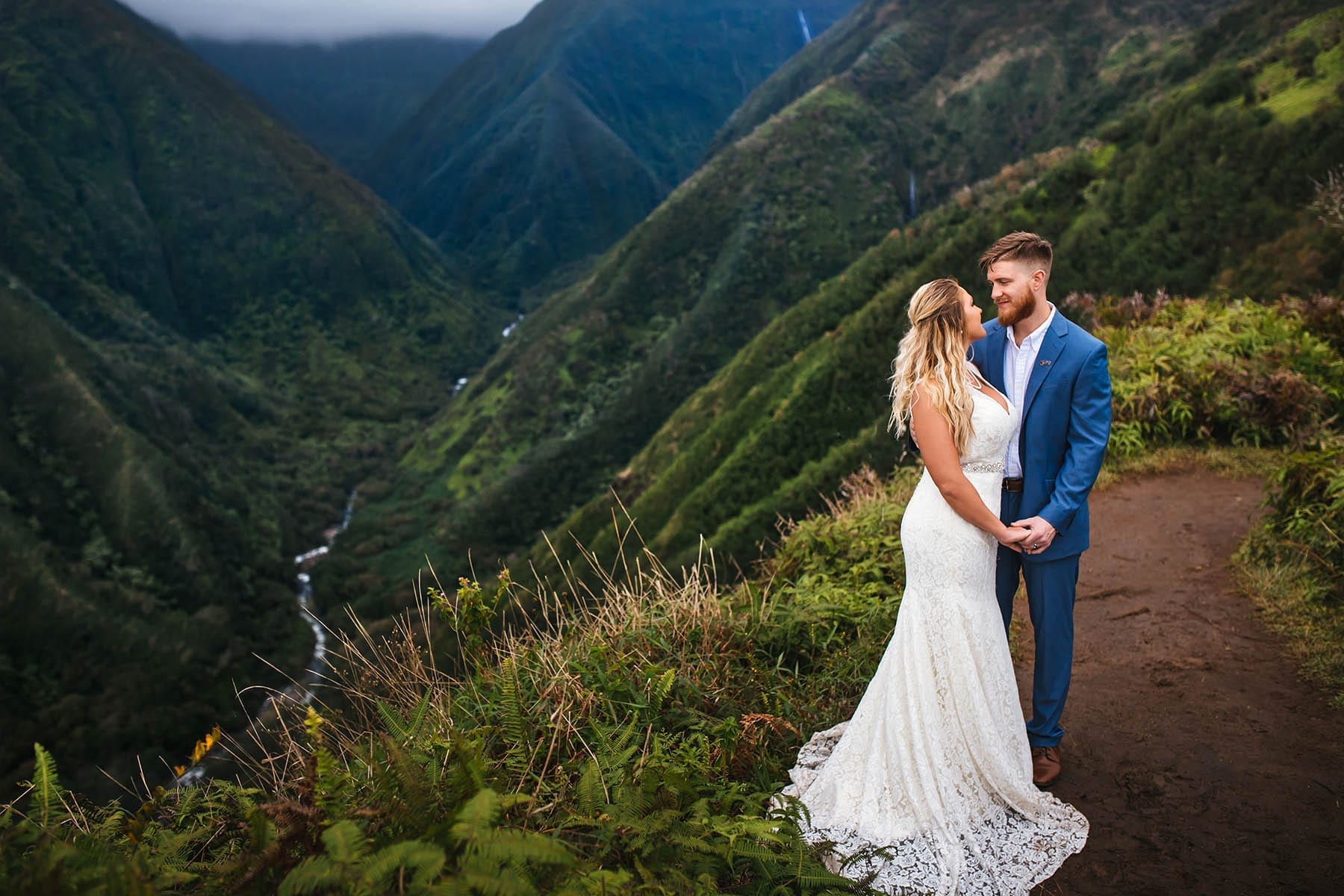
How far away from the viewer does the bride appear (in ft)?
11.1

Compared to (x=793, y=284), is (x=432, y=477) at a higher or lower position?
lower

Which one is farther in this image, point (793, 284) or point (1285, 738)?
point (793, 284)

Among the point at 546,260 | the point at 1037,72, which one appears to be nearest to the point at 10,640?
the point at 1037,72

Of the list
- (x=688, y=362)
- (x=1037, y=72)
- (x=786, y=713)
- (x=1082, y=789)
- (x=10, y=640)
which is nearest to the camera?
(x=1082, y=789)

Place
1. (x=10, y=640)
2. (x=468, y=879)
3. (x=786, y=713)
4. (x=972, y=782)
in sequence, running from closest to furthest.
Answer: (x=468, y=879) < (x=972, y=782) < (x=786, y=713) < (x=10, y=640)

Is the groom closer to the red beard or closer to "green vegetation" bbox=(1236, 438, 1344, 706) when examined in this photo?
the red beard

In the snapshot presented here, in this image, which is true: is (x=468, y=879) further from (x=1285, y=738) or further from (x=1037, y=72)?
(x=1037, y=72)

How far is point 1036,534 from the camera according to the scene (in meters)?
3.45

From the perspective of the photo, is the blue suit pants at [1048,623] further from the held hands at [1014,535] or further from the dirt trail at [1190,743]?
the dirt trail at [1190,743]

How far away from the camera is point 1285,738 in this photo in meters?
4.03

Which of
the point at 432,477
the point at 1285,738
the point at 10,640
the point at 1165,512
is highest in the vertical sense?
the point at 1285,738

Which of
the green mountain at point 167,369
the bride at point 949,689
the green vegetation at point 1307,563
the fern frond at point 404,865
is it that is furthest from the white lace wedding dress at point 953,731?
the green mountain at point 167,369

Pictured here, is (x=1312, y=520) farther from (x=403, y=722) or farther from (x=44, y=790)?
(x=44, y=790)

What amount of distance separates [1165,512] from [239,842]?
7308mm
